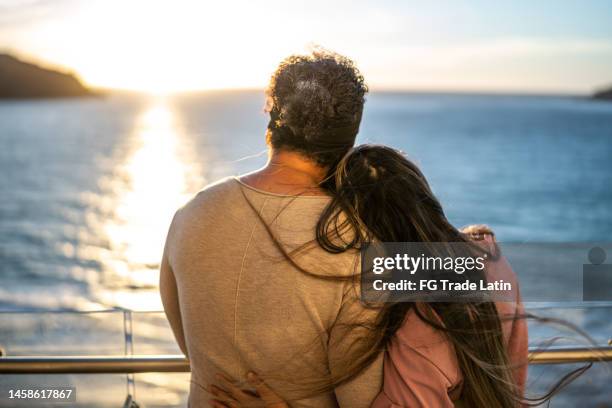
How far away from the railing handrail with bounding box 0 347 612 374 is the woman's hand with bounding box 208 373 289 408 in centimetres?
38

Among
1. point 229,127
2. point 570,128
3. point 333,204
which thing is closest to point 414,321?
point 333,204

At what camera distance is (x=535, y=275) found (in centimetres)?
231

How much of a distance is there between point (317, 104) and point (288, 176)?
0.55 ft

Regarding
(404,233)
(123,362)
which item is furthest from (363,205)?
(123,362)

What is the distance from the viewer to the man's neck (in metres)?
1.49

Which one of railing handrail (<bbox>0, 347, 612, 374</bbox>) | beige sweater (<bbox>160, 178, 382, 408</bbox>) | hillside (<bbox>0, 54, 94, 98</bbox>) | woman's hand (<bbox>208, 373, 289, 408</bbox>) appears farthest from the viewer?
hillside (<bbox>0, 54, 94, 98</bbox>)

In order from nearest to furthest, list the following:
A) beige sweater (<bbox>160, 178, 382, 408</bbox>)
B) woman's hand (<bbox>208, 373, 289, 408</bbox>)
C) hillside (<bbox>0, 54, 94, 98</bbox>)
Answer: beige sweater (<bbox>160, 178, 382, 408</bbox>), woman's hand (<bbox>208, 373, 289, 408</bbox>), hillside (<bbox>0, 54, 94, 98</bbox>)

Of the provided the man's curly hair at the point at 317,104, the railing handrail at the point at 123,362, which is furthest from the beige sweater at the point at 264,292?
the railing handrail at the point at 123,362

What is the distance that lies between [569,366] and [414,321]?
84 centimetres

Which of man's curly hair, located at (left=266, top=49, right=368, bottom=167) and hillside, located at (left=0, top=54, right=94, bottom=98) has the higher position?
hillside, located at (left=0, top=54, right=94, bottom=98)

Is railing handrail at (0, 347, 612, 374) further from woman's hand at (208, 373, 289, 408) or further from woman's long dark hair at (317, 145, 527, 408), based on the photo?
woman's long dark hair at (317, 145, 527, 408)

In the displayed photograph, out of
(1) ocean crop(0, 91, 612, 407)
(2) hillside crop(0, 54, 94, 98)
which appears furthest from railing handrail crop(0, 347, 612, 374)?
(2) hillside crop(0, 54, 94, 98)

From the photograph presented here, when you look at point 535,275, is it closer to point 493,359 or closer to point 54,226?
point 493,359

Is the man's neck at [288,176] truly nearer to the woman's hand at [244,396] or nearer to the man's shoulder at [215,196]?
the man's shoulder at [215,196]
